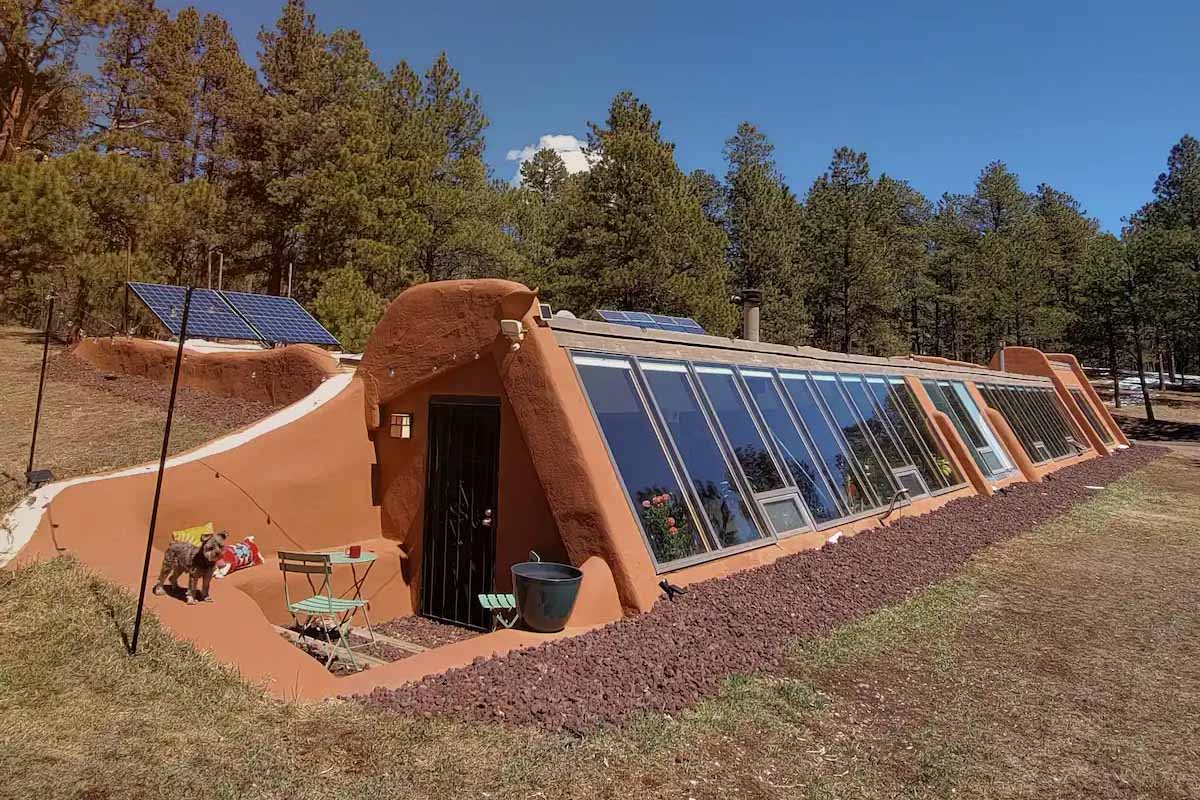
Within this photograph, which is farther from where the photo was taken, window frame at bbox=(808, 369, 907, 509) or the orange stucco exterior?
window frame at bbox=(808, 369, 907, 509)

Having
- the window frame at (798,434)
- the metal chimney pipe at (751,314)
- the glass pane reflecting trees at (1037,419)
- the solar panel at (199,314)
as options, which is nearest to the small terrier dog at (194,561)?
the window frame at (798,434)

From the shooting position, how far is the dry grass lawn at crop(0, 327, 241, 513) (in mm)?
9875

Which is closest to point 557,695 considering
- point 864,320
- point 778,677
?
point 778,677

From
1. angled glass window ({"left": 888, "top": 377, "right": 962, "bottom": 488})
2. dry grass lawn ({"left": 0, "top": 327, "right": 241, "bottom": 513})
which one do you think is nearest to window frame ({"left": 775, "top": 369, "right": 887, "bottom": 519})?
angled glass window ({"left": 888, "top": 377, "right": 962, "bottom": 488})

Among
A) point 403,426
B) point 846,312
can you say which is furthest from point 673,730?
point 846,312

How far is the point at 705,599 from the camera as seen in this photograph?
6523 mm

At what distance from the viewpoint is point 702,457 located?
26.0ft

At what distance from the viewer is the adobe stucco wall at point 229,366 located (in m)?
12.8

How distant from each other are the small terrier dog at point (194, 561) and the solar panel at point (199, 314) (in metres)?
11.3

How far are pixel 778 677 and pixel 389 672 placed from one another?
2.83 meters

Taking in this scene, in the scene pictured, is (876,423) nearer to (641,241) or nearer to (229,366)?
(229,366)

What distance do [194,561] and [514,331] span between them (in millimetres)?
3416

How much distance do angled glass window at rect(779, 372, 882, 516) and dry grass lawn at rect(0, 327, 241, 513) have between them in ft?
29.4

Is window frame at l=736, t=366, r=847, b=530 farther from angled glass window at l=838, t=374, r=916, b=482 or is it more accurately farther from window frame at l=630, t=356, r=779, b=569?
angled glass window at l=838, t=374, r=916, b=482
